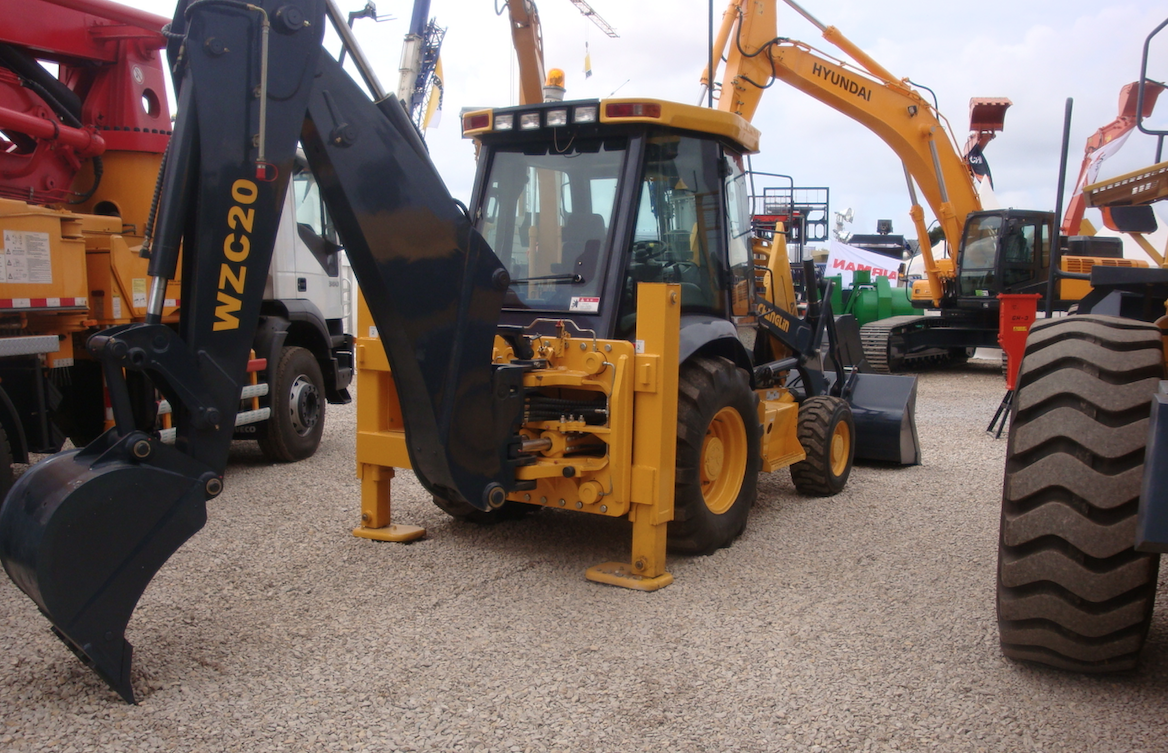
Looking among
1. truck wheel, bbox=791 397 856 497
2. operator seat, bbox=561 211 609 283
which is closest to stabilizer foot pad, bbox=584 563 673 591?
operator seat, bbox=561 211 609 283

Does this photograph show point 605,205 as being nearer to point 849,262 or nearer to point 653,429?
point 653,429

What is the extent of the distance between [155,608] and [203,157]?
2.01m

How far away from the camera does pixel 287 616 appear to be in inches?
152

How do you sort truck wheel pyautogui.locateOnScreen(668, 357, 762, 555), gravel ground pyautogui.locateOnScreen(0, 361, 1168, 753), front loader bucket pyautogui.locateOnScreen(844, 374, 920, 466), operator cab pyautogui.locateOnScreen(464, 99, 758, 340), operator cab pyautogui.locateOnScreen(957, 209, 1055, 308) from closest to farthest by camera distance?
1. gravel ground pyautogui.locateOnScreen(0, 361, 1168, 753)
2. truck wheel pyautogui.locateOnScreen(668, 357, 762, 555)
3. operator cab pyautogui.locateOnScreen(464, 99, 758, 340)
4. front loader bucket pyautogui.locateOnScreen(844, 374, 920, 466)
5. operator cab pyautogui.locateOnScreen(957, 209, 1055, 308)

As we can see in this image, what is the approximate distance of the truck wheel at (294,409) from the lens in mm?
7137

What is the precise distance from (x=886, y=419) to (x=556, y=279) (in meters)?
3.53

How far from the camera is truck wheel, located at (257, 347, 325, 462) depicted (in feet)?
23.4

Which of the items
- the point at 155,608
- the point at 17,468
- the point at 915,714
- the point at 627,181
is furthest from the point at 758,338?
the point at 17,468

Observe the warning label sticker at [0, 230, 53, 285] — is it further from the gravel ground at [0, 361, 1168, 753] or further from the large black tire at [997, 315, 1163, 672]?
the large black tire at [997, 315, 1163, 672]

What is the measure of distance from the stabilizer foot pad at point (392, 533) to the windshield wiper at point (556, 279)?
1473mm

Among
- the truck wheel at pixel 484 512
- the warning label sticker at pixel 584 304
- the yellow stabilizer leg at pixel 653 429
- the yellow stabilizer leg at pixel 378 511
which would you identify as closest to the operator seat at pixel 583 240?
the warning label sticker at pixel 584 304

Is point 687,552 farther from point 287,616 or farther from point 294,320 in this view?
point 294,320

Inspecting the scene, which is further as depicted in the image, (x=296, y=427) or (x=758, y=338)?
(x=296, y=427)

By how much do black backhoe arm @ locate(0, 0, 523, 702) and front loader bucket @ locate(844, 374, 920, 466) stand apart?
4.53 m
